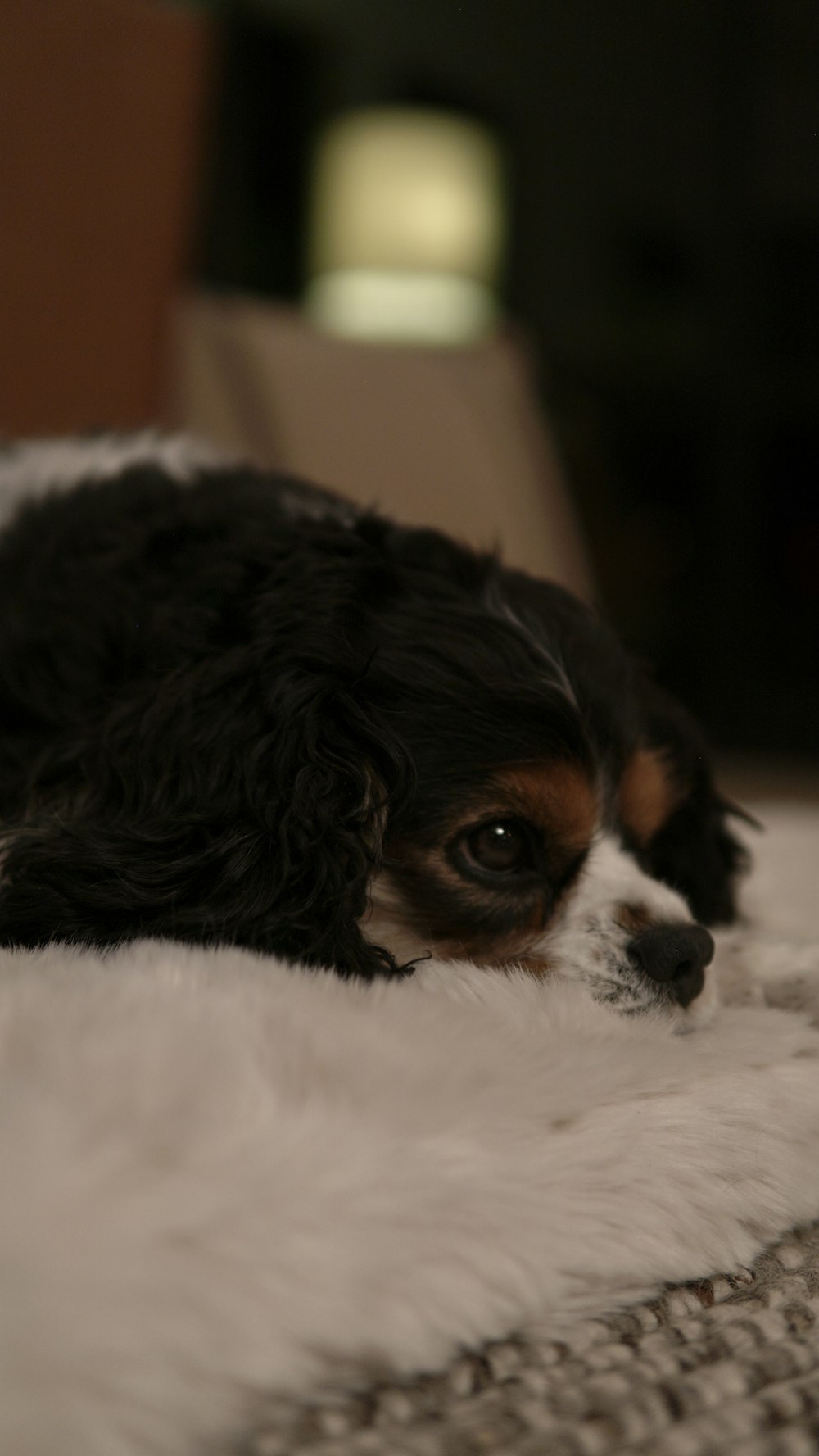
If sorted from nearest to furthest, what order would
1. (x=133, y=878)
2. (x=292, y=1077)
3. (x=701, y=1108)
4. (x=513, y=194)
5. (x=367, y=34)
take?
1. (x=292, y=1077)
2. (x=701, y=1108)
3. (x=133, y=878)
4. (x=367, y=34)
5. (x=513, y=194)

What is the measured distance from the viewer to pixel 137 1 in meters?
3.01

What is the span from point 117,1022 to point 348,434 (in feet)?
7.54

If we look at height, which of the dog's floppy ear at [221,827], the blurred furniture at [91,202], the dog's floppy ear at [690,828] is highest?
the blurred furniture at [91,202]

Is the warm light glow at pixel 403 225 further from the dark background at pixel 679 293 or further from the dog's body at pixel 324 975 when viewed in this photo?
the dog's body at pixel 324 975

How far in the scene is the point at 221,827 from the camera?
4.45ft

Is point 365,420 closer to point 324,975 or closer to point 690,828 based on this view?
point 690,828

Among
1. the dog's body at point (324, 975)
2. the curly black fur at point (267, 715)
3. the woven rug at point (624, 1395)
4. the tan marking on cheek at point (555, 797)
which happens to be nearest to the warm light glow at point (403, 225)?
the dog's body at point (324, 975)

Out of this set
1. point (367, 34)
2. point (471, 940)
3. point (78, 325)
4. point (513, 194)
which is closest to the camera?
point (471, 940)

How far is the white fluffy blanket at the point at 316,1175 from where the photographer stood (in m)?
0.68

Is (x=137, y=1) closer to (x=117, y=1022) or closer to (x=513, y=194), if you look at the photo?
(x=117, y=1022)

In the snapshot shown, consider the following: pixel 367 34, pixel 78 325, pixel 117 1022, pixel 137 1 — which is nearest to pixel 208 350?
pixel 78 325

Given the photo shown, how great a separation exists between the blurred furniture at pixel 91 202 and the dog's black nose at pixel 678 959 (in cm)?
185

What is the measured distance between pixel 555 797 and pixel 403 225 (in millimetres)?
4439

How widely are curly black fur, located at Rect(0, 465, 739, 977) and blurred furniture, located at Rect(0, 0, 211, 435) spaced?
1.21 m
